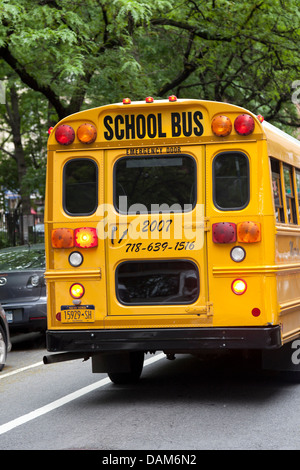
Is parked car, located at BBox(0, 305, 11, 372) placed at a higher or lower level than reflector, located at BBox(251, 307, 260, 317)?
lower

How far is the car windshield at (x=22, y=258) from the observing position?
40.3 feet

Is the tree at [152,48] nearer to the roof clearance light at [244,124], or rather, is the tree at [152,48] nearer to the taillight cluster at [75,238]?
the taillight cluster at [75,238]

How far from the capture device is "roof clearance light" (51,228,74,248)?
7.48 metres

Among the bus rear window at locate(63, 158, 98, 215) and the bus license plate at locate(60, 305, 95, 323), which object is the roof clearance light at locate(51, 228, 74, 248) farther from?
the bus license plate at locate(60, 305, 95, 323)

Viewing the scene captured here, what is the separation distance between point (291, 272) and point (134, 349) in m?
1.85

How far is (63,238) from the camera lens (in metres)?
7.48

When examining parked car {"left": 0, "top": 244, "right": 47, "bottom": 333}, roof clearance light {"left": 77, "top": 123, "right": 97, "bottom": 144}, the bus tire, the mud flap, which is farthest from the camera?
parked car {"left": 0, "top": 244, "right": 47, "bottom": 333}

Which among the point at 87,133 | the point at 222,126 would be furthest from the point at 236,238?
the point at 87,133

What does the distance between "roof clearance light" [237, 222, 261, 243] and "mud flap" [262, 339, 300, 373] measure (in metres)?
1.49

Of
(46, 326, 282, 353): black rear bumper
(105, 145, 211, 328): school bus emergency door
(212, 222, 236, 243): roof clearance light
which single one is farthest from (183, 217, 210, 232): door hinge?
(46, 326, 282, 353): black rear bumper

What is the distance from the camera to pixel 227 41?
1805cm

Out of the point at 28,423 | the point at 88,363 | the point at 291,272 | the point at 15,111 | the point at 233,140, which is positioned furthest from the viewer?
the point at 15,111

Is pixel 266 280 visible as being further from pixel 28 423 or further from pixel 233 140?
pixel 28 423
